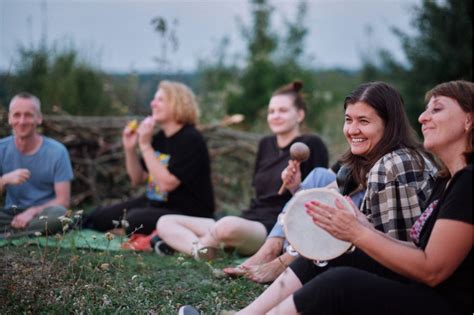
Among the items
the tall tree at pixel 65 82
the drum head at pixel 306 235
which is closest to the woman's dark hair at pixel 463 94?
the drum head at pixel 306 235

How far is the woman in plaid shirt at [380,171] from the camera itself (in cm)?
294

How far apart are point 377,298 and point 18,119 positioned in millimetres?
4061

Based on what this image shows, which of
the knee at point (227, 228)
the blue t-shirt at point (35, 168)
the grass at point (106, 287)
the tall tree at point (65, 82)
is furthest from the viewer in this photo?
the tall tree at point (65, 82)

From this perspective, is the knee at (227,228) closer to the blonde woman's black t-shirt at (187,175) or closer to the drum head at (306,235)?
the blonde woman's black t-shirt at (187,175)

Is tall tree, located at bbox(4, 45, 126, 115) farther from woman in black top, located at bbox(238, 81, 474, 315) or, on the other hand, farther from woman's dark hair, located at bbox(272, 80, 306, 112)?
woman in black top, located at bbox(238, 81, 474, 315)

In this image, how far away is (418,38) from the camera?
455 inches

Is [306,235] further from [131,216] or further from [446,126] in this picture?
[131,216]

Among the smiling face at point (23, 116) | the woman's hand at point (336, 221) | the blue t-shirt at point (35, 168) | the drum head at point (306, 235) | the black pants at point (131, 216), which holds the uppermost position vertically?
the smiling face at point (23, 116)

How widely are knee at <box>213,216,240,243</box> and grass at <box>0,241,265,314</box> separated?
0.33 m

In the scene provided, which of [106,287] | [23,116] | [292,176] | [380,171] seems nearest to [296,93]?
[292,176]

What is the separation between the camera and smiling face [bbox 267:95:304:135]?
5137mm

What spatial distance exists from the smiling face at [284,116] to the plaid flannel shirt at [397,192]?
1947mm

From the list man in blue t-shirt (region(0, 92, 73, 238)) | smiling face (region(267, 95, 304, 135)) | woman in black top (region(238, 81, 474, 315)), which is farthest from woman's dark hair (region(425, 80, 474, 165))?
man in blue t-shirt (region(0, 92, 73, 238))

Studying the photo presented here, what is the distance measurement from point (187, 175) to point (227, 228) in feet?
3.59
